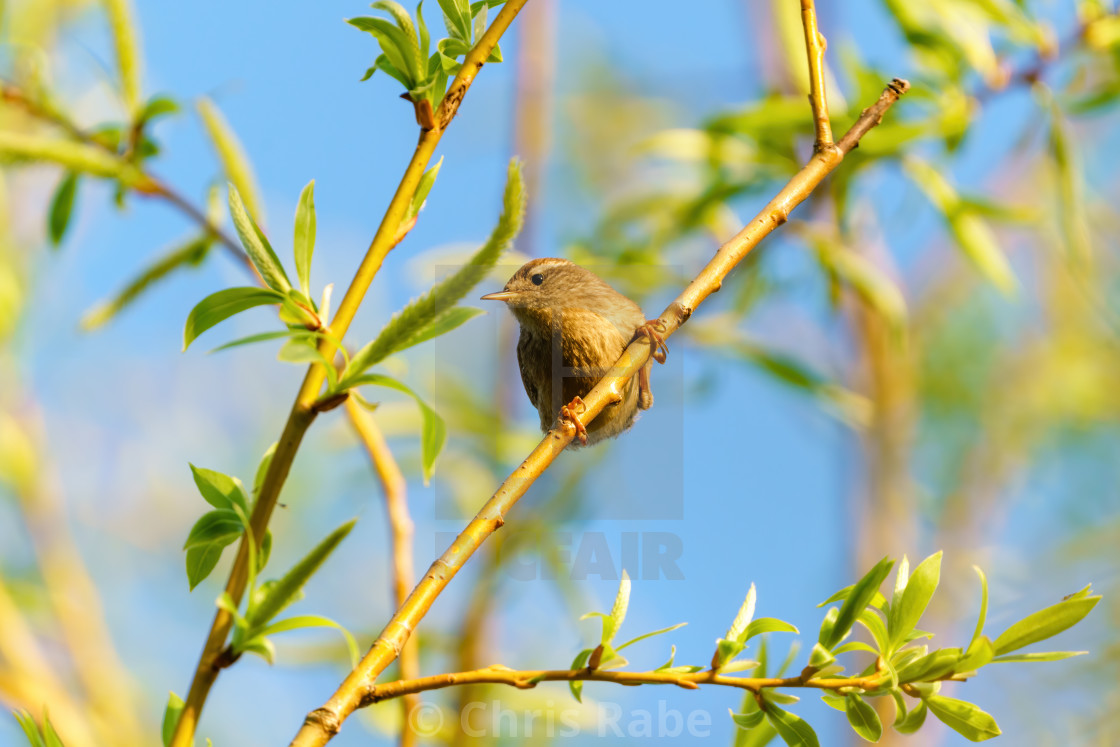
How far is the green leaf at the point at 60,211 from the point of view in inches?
66.7

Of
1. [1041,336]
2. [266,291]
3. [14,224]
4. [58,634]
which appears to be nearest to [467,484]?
[58,634]

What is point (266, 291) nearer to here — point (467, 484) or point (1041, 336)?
point (467, 484)

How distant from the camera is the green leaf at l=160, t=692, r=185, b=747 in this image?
1.03 metres

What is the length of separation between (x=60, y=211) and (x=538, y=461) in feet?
3.78

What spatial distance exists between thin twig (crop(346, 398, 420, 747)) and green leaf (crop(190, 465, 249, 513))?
0.38 m

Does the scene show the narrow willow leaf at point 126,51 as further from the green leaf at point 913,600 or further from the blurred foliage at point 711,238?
the green leaf at point 913,600

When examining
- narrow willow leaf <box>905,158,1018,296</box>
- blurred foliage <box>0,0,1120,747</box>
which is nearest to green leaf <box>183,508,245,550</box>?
blurred foliage <box>0,0,1120,747</box>

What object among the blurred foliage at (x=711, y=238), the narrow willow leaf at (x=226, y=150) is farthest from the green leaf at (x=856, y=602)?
the narrow willow leaf at (x=226, y=150)

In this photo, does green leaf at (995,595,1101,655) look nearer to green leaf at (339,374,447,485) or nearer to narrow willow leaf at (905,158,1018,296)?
green leaf at (339,374,447,485)

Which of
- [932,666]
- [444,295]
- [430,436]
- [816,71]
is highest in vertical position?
[816,71]

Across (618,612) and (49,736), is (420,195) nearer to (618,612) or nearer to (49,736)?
(618,612)

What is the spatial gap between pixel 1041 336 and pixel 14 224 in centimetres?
488

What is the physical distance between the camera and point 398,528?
154cm

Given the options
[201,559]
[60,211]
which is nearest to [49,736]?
[201,559]
